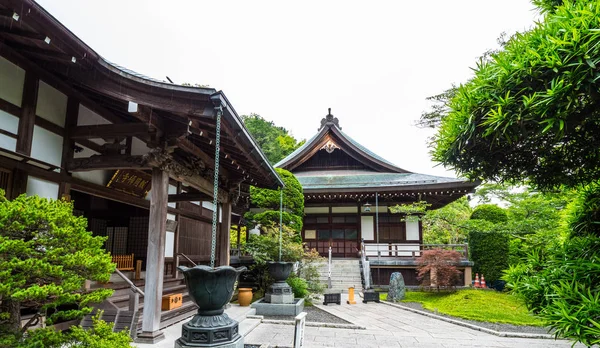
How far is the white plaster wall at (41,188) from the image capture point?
4984 mm

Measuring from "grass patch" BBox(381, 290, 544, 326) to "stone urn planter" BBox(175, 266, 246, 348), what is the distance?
7.10 meters

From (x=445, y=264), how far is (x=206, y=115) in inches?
432

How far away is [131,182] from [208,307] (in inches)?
183

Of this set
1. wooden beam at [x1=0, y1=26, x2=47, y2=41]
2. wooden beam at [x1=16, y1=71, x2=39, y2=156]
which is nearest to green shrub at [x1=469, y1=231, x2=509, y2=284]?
wooden beam at [x1=16, y1=71, x2=39, y2=156]

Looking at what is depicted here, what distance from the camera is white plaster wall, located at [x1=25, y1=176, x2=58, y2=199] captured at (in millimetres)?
4984

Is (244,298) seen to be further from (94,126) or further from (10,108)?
(10,108)

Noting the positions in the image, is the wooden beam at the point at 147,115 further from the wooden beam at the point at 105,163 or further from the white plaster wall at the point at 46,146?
the white plaster wall at the point at 46,146

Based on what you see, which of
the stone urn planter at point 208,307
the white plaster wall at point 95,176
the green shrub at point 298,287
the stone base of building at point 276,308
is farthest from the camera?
the green shrub at point 298,287

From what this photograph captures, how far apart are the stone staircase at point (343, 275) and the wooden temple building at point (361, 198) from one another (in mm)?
908

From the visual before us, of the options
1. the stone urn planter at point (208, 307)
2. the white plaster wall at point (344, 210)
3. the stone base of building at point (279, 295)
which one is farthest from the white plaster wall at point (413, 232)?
the stone urn planter at point (208, 307)

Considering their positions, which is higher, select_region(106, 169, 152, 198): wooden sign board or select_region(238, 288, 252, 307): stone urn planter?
select_region(106, 169, 152, 198): wooden sign board

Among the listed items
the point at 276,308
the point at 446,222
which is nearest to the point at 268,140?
the point at 446,222

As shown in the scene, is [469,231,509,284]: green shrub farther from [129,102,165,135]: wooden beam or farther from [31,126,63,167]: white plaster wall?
[31,126,63,167]: white plaster wall

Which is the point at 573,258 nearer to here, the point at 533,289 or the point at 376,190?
the point at 533,289
